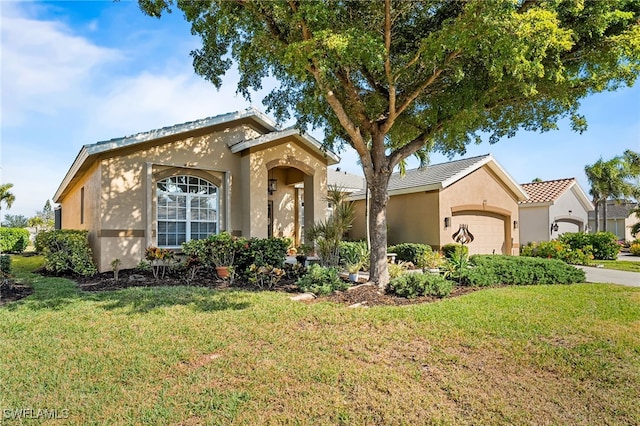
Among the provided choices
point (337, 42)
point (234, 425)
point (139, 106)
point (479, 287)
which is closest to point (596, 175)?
point (479, 287)

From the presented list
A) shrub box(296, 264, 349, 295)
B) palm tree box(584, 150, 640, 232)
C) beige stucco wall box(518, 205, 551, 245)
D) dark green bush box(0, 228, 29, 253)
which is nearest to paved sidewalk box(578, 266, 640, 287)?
beige stucco wall box(518, 205, 551, 245)

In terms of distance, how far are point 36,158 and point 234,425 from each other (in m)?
12.7

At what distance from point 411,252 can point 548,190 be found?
14.2 m

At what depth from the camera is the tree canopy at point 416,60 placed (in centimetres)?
704

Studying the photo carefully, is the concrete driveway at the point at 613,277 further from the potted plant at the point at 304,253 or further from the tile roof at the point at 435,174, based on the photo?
the potted plant at the point at 304,253

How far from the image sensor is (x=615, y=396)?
414cm

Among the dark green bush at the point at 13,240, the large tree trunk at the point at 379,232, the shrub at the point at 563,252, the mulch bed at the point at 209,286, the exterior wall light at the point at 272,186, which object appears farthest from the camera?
the dark green bush at the point at 13,240

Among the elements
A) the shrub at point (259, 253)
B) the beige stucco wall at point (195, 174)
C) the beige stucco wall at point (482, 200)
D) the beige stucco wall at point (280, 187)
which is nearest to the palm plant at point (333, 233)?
the shrub at point (259, 253)

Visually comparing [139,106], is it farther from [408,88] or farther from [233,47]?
[408,88]

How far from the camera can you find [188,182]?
1347 centimetres

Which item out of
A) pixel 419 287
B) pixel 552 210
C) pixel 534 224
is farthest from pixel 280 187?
pixel 552 210

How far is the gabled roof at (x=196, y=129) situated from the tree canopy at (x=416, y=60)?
104 inches

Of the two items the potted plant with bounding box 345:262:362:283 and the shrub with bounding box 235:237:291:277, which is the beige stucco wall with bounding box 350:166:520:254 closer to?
the potted plant with bounding box 345:262:362:283

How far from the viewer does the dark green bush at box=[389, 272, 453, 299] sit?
858 cm
